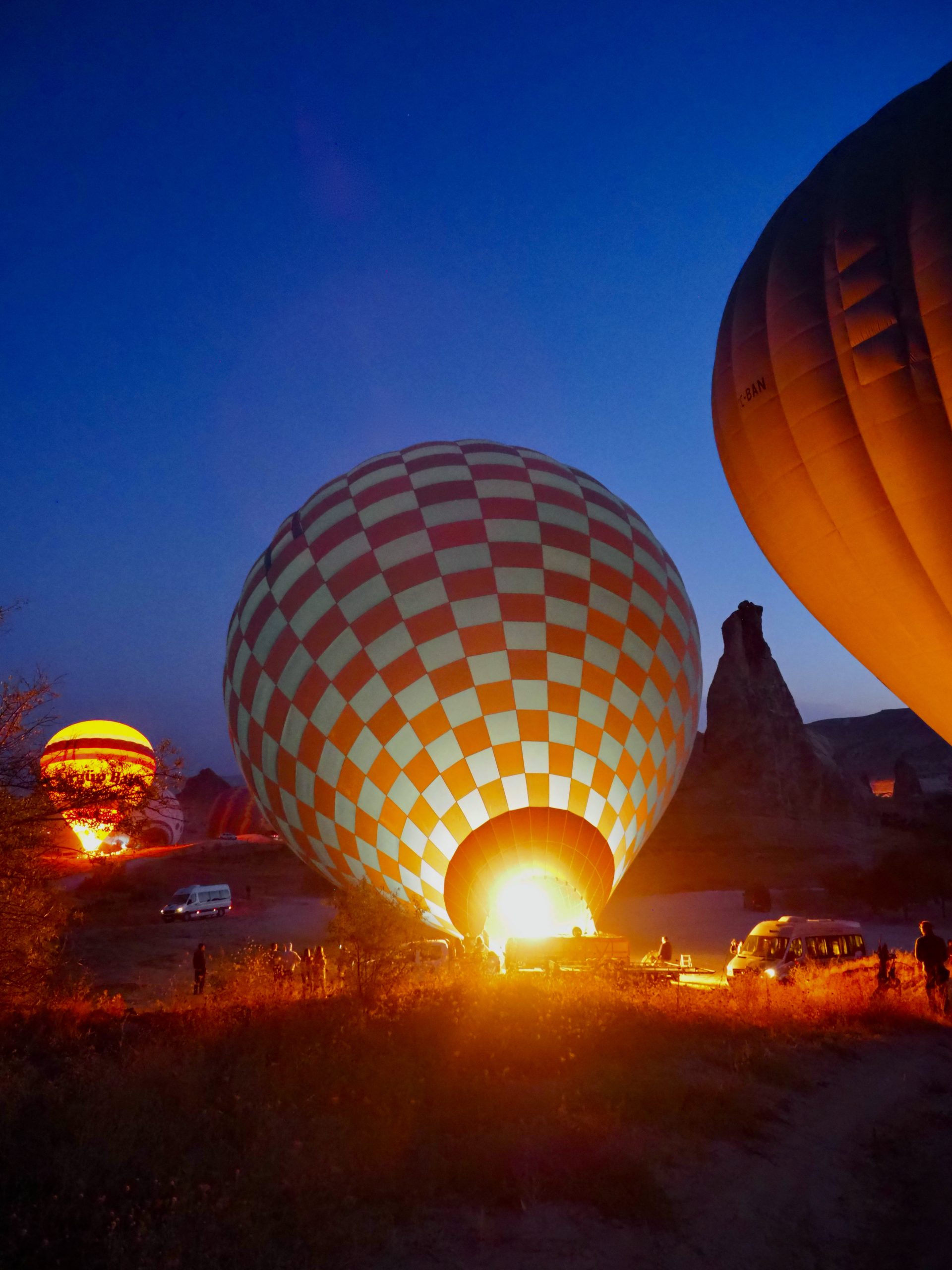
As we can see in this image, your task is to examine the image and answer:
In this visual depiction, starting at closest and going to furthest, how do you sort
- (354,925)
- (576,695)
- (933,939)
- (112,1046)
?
(112,1046) < (354,925) < (933,939) < (576,695)

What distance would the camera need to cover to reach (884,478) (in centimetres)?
926

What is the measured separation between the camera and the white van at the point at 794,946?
1260cm

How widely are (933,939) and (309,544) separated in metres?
9.16

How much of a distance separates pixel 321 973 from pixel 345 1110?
3692 millimetres

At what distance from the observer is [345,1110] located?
502cm

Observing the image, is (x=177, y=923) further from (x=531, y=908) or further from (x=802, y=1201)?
(x=802, y=1201)

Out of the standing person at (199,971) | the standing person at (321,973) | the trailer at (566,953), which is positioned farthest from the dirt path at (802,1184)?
the standing person at (199,971)

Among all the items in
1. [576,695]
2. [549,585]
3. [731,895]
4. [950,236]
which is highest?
[950,236]

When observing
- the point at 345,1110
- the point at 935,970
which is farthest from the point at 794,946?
the point at 345,1110

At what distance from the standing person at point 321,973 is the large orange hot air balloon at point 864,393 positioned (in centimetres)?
→ 766

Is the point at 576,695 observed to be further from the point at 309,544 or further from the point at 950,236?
the point at 950,236

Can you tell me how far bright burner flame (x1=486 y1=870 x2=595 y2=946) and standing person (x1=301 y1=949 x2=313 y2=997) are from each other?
6.81ft

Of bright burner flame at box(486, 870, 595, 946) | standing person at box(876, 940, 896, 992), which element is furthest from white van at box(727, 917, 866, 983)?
bright burner flame at box(486, 870, 595, 946)

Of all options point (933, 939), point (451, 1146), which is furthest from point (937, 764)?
point (451, 1146)
